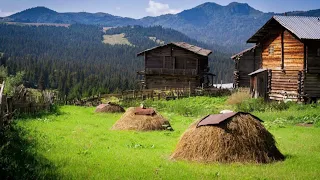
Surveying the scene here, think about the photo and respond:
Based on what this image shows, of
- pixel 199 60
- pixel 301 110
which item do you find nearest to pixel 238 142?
pixel 301 110

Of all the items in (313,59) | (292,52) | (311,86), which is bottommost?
(311,86)

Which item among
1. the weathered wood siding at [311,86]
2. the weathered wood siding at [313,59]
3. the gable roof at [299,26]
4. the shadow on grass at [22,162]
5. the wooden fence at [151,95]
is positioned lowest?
the shadow on grass at [22,162]

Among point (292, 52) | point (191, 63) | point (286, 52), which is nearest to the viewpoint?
point (292, 52)

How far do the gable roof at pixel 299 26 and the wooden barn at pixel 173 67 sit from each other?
1809 cm

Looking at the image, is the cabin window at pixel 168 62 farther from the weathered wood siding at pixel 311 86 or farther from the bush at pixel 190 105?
the weathered wood siding at pixel 311 86

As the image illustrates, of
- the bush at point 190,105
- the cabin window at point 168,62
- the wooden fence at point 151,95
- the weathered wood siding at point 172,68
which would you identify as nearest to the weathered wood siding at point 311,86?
the bush at point 190,105

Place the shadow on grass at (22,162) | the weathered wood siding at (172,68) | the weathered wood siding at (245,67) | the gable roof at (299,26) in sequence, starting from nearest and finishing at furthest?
1. the shadow on grass at (22,162)
2. the gable roof at (299,26)
3. the weathered wood siding at (245,67)
4. the weathered wood siding at (172,68)

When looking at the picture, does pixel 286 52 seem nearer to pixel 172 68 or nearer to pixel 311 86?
pixel 311 86

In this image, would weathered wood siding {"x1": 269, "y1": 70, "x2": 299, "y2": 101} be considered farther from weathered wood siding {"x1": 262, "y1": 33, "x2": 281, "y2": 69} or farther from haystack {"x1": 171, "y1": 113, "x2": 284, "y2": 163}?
haystack {"x1": 171, "y1": 113, "x2": 284, "y2": 163}

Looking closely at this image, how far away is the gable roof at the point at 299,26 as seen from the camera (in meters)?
32.0

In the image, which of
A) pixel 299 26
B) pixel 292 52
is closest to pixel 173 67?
pixel 292 52

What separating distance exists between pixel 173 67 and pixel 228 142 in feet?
144

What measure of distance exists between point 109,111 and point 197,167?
59.9 feet

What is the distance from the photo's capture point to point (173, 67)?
5538cm
